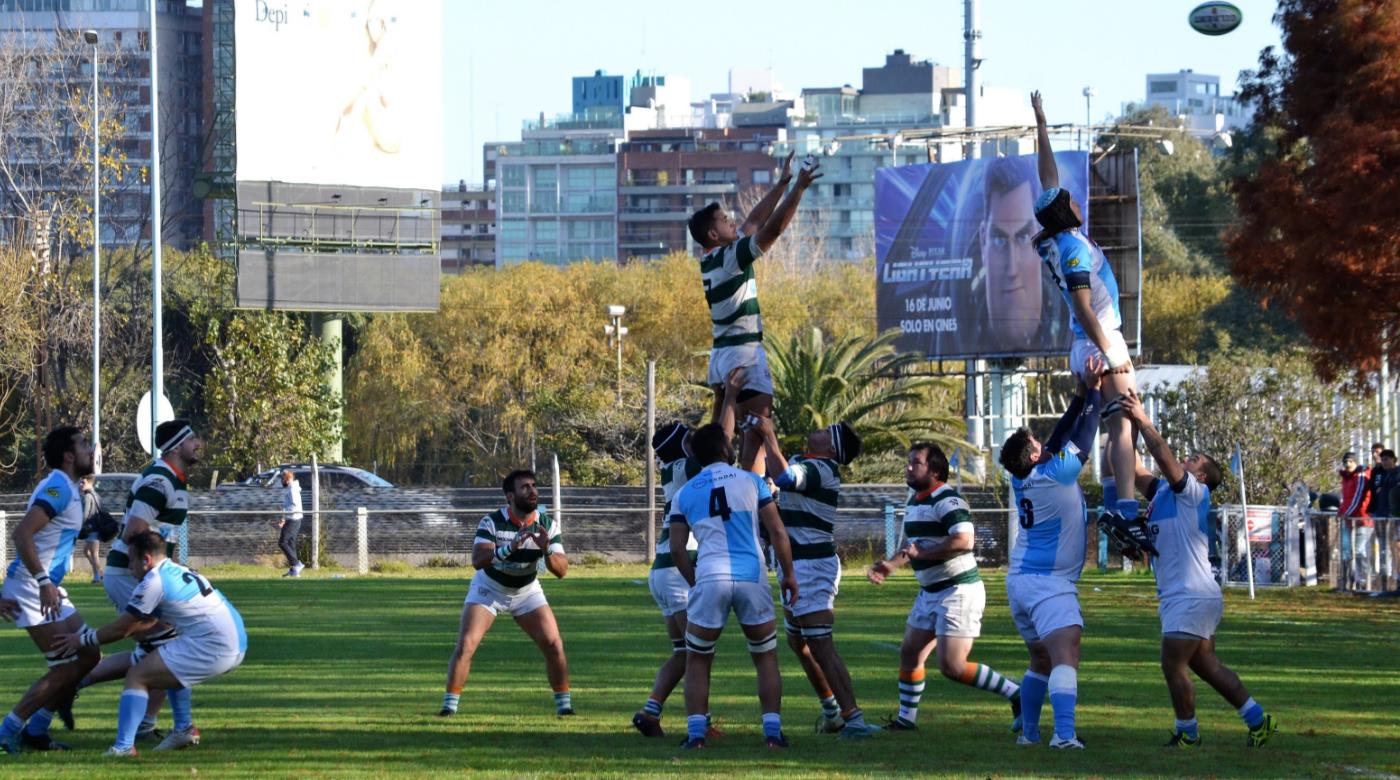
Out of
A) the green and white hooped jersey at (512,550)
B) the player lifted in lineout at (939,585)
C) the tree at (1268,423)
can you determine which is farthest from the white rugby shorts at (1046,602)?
the tree at (1268,423)

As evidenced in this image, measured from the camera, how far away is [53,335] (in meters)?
63.9

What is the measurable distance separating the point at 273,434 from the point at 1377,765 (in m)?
48.4

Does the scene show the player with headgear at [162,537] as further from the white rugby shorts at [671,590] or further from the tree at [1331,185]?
the tree at [1331,185]

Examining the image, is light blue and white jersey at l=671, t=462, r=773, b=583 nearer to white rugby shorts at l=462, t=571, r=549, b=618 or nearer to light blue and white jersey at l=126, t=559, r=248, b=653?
white rugby shorts at l=462, t=571, r=549, b=618

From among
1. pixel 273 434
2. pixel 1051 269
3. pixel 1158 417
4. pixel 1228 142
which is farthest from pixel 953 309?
pixel 1051 269

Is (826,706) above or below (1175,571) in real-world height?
below

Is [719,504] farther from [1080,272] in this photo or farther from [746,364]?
[1080,272]

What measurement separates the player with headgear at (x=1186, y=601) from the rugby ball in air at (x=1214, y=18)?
14462mm

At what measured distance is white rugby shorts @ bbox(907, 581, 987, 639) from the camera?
13.5 m

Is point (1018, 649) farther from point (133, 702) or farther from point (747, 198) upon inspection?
point (747, 198)

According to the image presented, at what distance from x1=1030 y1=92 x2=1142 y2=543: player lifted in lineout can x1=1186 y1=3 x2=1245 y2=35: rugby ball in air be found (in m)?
13.8

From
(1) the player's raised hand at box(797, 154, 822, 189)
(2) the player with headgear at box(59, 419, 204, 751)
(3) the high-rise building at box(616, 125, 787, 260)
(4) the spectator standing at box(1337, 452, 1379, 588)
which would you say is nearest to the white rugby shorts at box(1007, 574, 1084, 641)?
(1) the player's raised hand at box(797, 154, 822, 189)

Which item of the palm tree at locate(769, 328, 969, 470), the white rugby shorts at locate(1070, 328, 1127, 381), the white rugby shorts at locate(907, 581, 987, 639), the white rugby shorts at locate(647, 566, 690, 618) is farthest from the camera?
the palm tree at locate(769, 328, 969, 470)

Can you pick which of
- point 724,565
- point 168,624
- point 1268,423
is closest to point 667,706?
point 724,565
